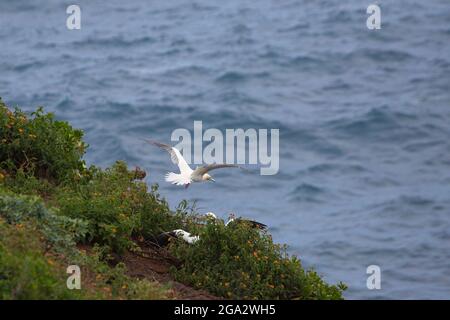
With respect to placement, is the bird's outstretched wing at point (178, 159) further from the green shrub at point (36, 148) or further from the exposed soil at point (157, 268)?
the exposed soil at point (157, 268)

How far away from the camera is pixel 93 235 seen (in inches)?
449

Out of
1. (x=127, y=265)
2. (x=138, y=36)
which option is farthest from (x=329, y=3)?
(x=127, y=265)

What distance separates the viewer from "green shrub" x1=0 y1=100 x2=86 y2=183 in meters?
12.4

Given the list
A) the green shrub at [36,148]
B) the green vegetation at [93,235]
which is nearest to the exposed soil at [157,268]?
the green vegetation at [93,235]

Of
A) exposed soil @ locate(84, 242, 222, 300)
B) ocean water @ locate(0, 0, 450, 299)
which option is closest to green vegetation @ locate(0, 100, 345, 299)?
exposed soil @ locate(84, 242, 222, 300)

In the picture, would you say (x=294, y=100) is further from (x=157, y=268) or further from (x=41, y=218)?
(x=41, y=218)

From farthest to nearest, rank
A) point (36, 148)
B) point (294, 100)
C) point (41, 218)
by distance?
1. point (294, 100)
2. point (36, 148)
3. point (41, 218)

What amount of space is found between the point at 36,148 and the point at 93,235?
1.55 meters

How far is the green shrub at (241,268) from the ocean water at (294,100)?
14008mm

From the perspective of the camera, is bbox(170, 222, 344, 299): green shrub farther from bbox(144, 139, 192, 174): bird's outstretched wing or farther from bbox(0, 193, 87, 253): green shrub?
bbox(144, 139, 192, 174): bird's outstretched wing

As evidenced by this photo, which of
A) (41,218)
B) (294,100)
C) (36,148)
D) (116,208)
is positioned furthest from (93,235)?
(294,100)

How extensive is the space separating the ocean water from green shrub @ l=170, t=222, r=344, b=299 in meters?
14.0

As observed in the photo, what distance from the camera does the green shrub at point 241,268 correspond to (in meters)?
11.2

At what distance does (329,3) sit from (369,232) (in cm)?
1634
